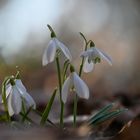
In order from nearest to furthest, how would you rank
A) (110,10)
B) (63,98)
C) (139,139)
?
(139,139) < (63,98) < (110,10)

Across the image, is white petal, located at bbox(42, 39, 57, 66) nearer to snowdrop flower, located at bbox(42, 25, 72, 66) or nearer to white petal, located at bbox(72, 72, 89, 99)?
snowdrop flower, located at bbox(42, 25, 72, 66)

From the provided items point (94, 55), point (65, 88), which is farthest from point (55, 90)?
point (94, 55)

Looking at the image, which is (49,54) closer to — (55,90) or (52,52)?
(52,52)

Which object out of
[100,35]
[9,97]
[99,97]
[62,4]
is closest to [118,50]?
[100,35]

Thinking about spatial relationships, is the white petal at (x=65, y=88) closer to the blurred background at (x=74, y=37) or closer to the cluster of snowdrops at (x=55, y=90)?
the cluster of snowdrops at (x=55, y=90)

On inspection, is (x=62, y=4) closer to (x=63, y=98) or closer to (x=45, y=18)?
(x=45, y=18)

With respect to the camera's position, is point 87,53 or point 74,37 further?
point 74,37
